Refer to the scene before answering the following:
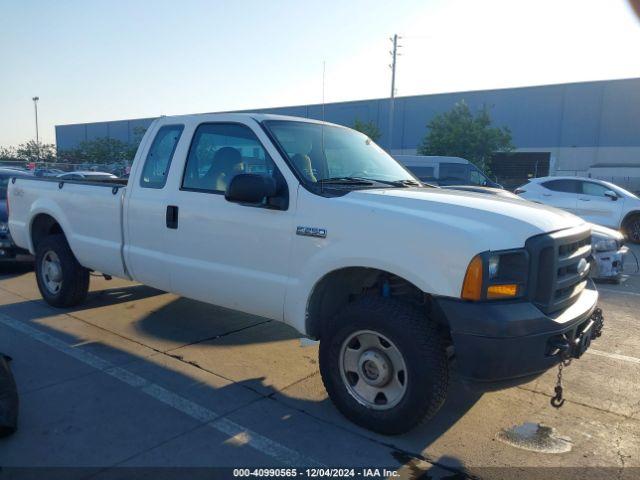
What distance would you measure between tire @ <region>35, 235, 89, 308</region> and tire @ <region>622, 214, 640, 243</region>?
12.9 metres

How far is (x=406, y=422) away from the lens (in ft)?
10.7

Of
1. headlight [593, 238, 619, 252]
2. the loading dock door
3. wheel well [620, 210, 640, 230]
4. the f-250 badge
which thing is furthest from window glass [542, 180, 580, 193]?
the loading dock door

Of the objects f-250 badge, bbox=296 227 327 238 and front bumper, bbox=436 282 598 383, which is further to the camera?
f-250 badge, bbox=296 227 327 238

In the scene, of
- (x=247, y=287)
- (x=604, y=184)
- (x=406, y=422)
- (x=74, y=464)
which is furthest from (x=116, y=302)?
(x=604, y=184)

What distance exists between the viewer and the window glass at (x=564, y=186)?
1373 cm

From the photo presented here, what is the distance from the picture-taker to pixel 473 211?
10.7 feet

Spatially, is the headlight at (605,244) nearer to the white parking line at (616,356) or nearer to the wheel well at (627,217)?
the white parking line at (616,356)

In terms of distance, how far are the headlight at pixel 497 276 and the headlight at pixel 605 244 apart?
5299 mm

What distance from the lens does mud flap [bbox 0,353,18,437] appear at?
3.24 meters

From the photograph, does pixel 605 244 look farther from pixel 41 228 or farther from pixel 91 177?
pixel 91 177

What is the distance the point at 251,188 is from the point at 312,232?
0.52 m

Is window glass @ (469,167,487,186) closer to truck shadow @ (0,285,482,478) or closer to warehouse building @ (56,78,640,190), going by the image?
truck shadow @ (0,285,482,478)

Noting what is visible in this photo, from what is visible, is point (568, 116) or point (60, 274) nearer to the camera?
point (60, 274)

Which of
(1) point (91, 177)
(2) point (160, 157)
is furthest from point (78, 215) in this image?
(1) point (91, 177)
